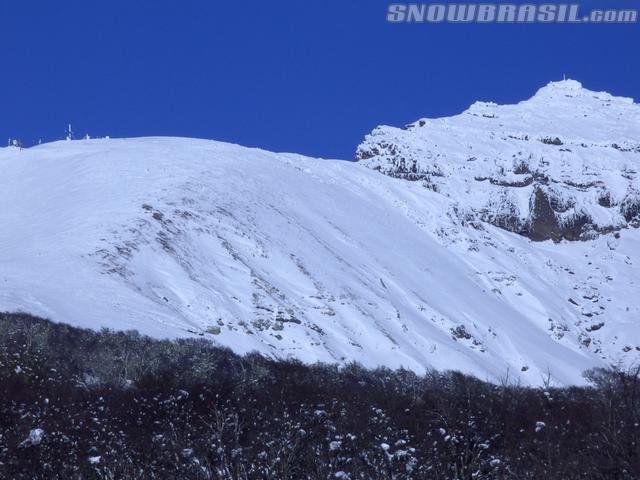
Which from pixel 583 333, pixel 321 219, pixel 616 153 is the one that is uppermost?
pixel 616 153

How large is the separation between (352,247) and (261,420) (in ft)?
113

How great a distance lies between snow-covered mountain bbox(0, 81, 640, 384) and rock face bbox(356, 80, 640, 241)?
23 cm

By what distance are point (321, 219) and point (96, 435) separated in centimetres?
4090

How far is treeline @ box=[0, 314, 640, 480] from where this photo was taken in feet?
48.9

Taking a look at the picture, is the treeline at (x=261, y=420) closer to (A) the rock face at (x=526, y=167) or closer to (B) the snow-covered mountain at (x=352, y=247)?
(B) the snow-covered mountain at (x=352, y=247)

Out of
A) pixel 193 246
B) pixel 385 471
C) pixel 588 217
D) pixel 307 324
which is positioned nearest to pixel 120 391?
pixel 385 471

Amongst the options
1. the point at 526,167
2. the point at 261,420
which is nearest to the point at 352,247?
the point at 261,420

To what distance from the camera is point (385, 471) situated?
1394 cm

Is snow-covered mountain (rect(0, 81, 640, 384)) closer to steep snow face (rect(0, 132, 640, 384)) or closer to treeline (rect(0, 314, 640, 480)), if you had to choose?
steep snow face (rect(0, 132, 640, 384))

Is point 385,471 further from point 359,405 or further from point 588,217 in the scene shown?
point 588,217

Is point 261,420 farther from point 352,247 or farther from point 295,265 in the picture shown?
point 352,247

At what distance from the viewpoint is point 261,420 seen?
2386cm

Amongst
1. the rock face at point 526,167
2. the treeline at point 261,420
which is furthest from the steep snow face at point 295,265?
the treeline at point 261,420

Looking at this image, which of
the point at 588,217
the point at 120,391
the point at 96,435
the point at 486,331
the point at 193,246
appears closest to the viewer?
the point at 96,435
